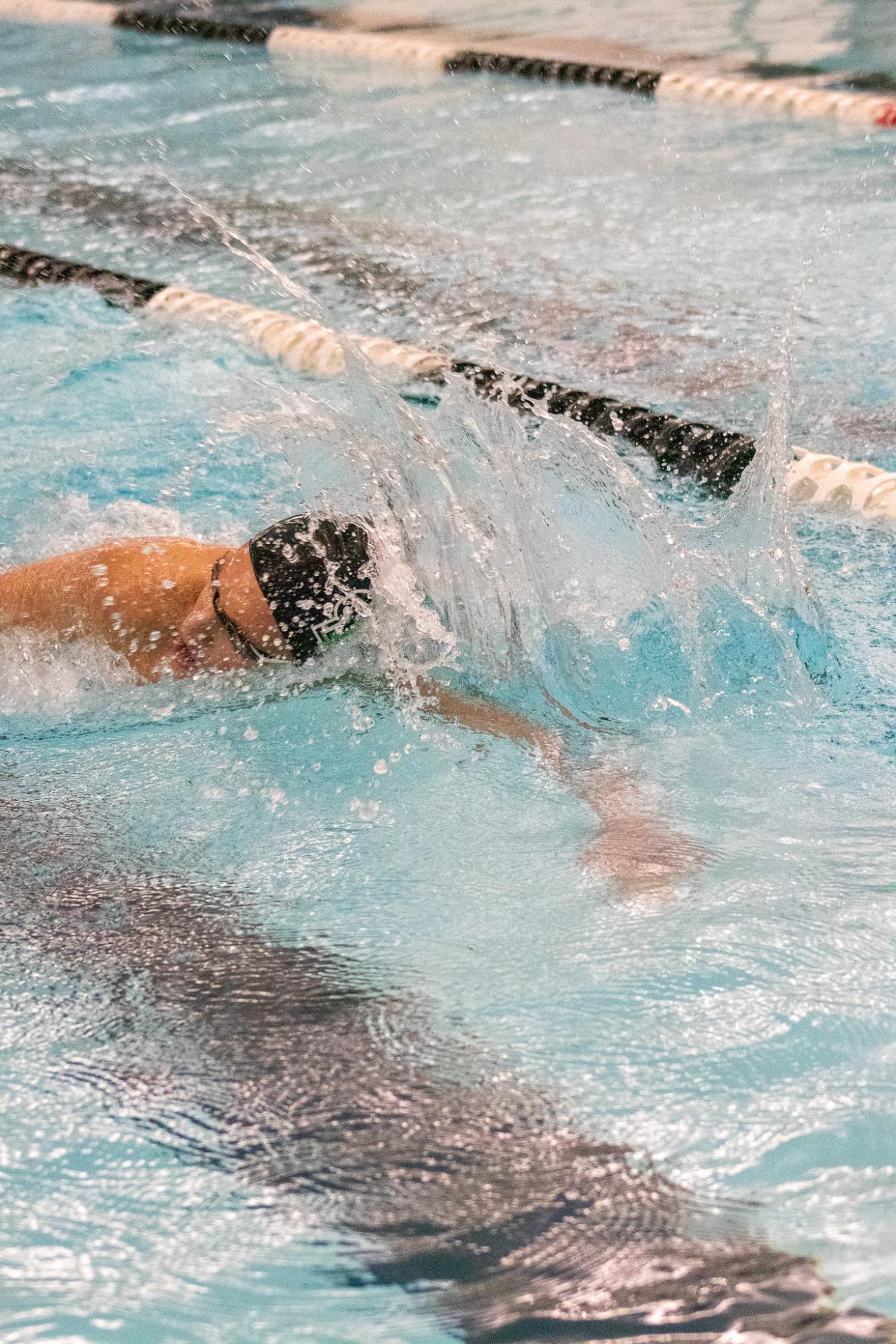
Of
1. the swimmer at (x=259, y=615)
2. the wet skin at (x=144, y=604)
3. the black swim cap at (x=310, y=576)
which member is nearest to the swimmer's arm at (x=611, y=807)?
the swimmer at (x=259, y=615)

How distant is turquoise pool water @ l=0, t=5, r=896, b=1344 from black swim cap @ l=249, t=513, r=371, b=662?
18 centimetres

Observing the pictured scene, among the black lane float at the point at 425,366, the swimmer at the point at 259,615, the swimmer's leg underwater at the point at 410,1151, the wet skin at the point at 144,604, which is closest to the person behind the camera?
the swimmer's leg underwater at the point at 410,1151

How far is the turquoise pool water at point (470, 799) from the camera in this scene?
59.2 inches

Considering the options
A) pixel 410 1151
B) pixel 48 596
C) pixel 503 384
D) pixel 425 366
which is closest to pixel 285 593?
pixel 48 596

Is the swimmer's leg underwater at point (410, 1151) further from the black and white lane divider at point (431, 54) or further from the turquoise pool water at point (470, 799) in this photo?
the black and white lane divider at point (431, 54)

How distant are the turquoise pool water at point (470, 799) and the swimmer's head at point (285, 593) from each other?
189 mm

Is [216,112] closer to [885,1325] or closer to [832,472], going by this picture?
[832,472]

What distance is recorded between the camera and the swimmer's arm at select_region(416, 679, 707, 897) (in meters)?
2.03

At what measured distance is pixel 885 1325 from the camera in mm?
1305

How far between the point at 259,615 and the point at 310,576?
11 cm

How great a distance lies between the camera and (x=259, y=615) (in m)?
2.24

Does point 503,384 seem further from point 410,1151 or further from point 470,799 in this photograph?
point 410,1151

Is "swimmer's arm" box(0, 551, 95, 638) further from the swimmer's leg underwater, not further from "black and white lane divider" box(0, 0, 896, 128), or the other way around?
"black and white lane divider" box(0, 0, 896, 128)

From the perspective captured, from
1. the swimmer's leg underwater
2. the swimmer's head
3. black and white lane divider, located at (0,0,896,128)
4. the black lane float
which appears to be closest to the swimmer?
the swimmer's head
